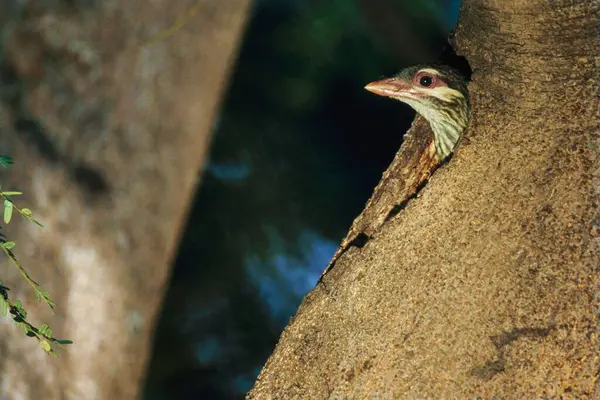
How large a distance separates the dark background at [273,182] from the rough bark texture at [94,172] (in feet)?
4.68

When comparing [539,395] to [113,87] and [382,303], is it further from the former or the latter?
[113,87]

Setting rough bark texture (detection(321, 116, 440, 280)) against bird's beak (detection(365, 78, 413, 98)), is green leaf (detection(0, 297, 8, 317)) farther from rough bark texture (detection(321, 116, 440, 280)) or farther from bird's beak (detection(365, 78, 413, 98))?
bird's beak (detection(365, 78, 413, 98))

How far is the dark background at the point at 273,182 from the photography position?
151 inches

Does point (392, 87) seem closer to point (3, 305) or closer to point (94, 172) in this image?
point (94, 172)

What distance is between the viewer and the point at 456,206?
62.1 inches

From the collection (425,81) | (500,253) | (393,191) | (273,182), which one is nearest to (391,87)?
(425,81)

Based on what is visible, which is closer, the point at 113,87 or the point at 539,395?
the point at 539,395

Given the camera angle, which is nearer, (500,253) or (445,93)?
(500,253)

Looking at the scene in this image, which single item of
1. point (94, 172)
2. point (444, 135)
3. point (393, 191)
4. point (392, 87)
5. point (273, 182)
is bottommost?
point (393, 191)

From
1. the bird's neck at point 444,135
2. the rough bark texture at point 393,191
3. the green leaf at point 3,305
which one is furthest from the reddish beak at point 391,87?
the green leaf at point 3,305

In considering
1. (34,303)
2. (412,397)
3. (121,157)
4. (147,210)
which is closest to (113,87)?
(121,157)

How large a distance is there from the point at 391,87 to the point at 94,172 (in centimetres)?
104

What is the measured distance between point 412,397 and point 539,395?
27 centimetres

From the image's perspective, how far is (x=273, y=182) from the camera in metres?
4.01
